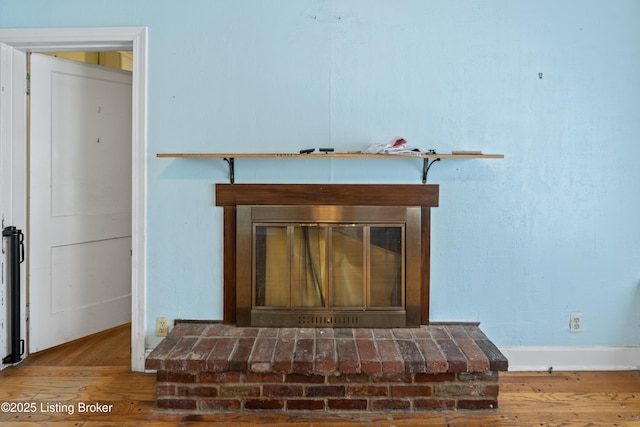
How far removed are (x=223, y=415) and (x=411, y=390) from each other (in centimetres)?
97

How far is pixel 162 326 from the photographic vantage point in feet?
8.43

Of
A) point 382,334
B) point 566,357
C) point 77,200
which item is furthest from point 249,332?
point 566,357

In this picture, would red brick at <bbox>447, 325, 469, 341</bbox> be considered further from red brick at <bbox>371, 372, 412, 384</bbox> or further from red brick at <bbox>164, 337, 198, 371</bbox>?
red brick at <bbox>164, 337, 198, 371</bbox>

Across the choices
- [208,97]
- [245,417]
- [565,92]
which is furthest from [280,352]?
[565,92]

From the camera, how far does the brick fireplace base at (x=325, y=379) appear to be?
2092mm

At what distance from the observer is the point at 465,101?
2.53 metres

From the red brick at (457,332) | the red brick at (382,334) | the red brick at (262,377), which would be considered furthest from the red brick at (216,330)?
the red brick at (457,332)

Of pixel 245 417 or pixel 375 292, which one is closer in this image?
pixel 245 417

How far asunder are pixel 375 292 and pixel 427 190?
69 cm

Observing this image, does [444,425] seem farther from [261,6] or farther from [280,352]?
[261,6]

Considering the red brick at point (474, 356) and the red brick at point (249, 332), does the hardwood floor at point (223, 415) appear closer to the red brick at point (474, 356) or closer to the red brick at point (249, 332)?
the red brick at point (474, 356)

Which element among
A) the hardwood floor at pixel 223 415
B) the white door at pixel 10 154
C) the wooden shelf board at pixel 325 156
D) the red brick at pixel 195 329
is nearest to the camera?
the hardwood floor at pixel 223 415

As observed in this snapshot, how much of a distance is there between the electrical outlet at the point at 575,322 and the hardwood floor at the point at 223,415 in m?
0.26

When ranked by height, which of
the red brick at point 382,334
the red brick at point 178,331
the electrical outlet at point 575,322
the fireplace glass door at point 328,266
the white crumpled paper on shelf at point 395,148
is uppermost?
the white crumpled paper on shelf at point 395,148
